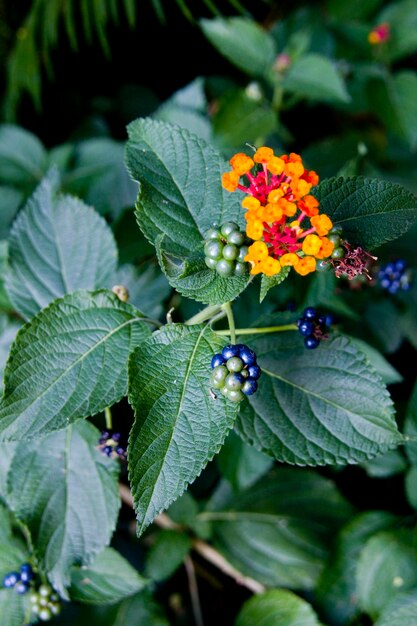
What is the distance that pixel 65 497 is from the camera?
1365 mm

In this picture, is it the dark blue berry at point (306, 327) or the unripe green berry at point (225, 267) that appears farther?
the dark blue berry at point (306, 327)

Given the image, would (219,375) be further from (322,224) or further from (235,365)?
(322,224)

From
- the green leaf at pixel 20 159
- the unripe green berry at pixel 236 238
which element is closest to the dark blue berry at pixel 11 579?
the unripe green berry at pixel 236 238

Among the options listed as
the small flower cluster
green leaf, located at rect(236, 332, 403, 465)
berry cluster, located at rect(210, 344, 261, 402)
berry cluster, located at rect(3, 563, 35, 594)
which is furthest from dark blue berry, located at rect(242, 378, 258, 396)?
the small flower cluster

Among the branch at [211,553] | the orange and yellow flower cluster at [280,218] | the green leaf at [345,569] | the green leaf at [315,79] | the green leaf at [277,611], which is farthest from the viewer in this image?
the green leaf at [315,79]

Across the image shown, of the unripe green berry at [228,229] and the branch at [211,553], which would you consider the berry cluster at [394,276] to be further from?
the branch at [211,553]

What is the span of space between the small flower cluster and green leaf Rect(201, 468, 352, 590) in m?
1.80

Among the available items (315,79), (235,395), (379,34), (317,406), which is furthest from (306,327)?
(379,34)

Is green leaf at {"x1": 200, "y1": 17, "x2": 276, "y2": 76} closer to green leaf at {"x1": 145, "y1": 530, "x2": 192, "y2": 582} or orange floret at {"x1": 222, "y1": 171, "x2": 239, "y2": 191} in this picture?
orange floret at {"x1": 222, "y1": 171, "x2": 239, "y2": 191}

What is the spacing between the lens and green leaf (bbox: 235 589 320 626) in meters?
1.65

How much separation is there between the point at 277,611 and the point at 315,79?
5.99 feet

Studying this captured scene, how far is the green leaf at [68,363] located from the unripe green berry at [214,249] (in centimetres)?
28

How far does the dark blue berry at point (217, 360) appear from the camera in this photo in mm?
1024

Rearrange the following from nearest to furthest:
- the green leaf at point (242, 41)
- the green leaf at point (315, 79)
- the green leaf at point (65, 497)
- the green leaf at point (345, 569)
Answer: the green leaf at point (65, 497)
the green leaf at point (345, 569)
the green leaf at point (315, 79)
the green leaf at point (242, 41)
